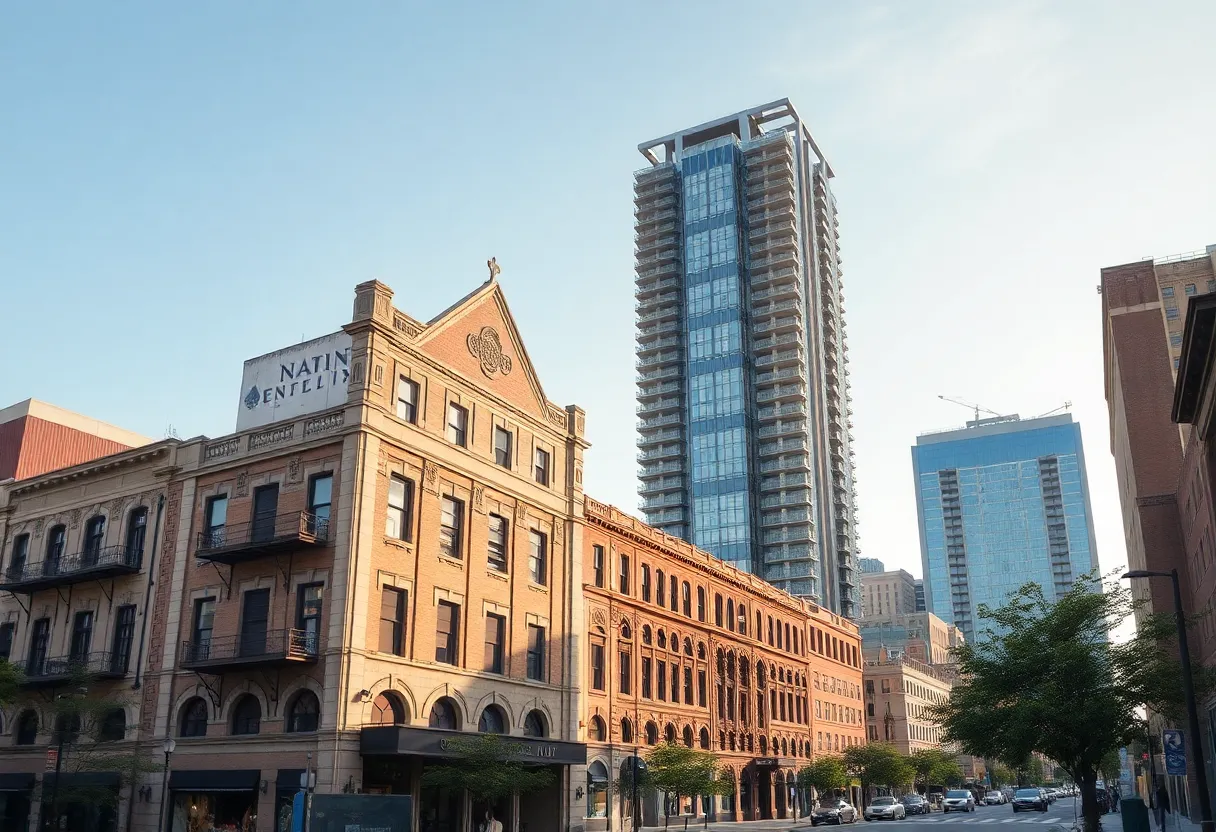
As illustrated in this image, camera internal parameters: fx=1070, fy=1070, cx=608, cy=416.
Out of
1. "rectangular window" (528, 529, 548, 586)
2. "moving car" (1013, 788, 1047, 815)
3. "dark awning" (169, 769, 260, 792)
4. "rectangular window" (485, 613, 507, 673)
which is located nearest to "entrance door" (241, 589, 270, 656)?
"dark awning" (169, 769, 260, 792)

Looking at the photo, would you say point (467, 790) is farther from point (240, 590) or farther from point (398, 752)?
point (240, 590)

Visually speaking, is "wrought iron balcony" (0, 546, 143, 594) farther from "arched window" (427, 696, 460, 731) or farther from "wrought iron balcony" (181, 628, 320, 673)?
"arched window" (427, 696, 460, 731)

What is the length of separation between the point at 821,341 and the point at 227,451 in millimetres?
119047

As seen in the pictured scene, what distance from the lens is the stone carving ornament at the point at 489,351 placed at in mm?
44500

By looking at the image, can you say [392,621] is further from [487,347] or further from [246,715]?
[487,347]

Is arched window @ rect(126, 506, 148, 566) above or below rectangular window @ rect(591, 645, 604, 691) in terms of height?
above

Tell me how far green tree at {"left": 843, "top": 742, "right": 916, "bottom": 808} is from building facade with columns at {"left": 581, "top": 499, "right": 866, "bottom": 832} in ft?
7.68

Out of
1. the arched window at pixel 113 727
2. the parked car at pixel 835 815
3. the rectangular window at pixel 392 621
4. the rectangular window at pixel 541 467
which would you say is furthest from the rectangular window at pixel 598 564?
the arched window at pixel 113 727

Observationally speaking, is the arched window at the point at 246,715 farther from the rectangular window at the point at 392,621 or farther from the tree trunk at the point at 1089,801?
the tree trunk at the point at 1089,801

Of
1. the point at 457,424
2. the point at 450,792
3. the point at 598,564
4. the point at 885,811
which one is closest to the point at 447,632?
the point at 450,792

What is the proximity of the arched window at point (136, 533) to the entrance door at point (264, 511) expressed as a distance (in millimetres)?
6254

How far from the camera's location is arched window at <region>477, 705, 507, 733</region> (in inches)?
1606

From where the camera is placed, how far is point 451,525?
41.2m

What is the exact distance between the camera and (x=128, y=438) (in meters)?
60.2
